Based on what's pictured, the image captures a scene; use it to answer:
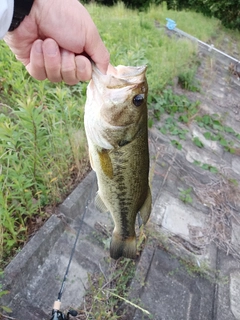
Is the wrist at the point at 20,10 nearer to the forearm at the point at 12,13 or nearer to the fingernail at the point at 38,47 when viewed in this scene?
the forearm at the point at 12,13

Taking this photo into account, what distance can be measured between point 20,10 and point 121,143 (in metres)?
0.76

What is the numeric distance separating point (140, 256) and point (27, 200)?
105 cm

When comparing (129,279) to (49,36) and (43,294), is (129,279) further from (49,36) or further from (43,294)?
(49,36)

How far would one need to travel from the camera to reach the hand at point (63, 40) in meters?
1.45

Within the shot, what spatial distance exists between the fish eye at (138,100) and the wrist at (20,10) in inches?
24.1

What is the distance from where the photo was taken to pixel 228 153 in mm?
4992

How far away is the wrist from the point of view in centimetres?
140

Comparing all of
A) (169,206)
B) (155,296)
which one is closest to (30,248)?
(155,296)

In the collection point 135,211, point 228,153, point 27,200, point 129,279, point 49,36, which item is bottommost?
point 228,153

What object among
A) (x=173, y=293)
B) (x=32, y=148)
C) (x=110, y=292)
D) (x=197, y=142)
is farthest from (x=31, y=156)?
(x=197, y=142)

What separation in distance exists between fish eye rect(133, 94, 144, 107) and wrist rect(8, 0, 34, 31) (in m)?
0.61

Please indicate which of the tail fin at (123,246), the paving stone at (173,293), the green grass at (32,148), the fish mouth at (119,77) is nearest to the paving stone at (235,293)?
the paving stone at (173,293)

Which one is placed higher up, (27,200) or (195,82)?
(27,200)

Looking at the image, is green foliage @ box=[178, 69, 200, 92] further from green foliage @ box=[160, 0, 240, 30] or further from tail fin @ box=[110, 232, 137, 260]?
green foliage @ box=[160, 0, 240, 30]
